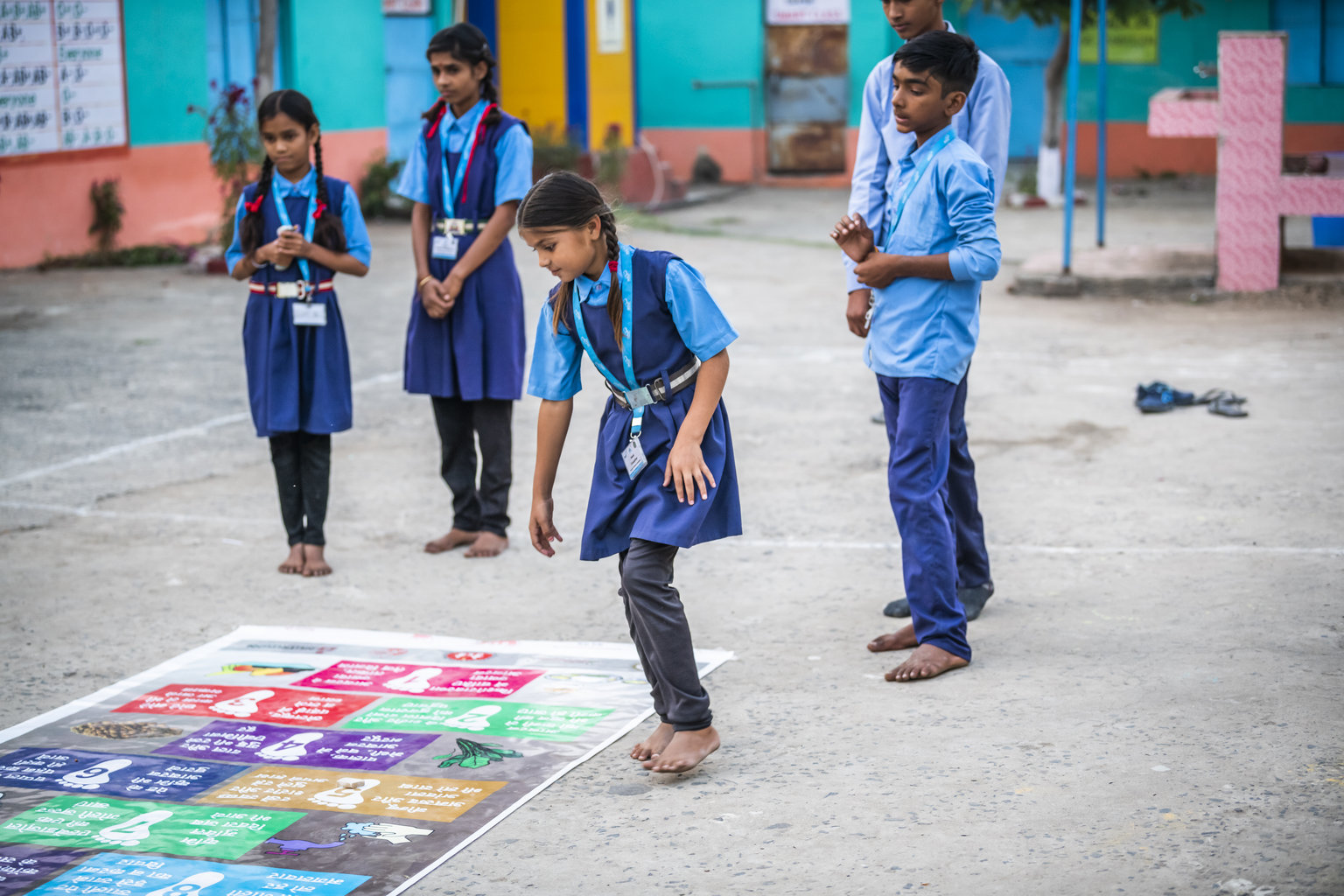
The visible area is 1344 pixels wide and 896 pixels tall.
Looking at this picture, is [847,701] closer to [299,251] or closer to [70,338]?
[299,251]

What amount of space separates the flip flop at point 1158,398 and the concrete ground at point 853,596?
3.6 inches

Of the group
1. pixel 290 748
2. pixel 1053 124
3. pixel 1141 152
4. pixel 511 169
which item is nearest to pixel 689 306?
pixel 290 748

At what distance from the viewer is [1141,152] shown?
21.3m

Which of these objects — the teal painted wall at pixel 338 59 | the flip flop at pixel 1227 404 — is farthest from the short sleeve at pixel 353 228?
the teal painted wall at pixel 338 59

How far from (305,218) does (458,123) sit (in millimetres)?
673

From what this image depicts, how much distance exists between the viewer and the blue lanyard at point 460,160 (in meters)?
5.38

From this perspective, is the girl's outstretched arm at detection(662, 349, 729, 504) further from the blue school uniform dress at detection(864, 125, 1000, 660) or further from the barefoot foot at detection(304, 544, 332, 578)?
the barefoot foot at detection(304, 544, 332, 578)

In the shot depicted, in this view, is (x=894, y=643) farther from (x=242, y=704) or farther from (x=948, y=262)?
(x=242, y=704)

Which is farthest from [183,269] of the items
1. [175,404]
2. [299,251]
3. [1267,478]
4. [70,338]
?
[1267,478]

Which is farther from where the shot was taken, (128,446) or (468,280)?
(128,446)

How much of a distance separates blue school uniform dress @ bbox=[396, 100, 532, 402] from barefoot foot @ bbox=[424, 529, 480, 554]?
20.2 inches

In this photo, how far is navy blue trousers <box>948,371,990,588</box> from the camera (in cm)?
441

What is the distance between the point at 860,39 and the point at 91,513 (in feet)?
56.7

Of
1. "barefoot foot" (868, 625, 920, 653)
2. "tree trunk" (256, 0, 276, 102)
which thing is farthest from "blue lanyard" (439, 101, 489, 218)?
"tree trunk" (256, 0, 276, 102)
